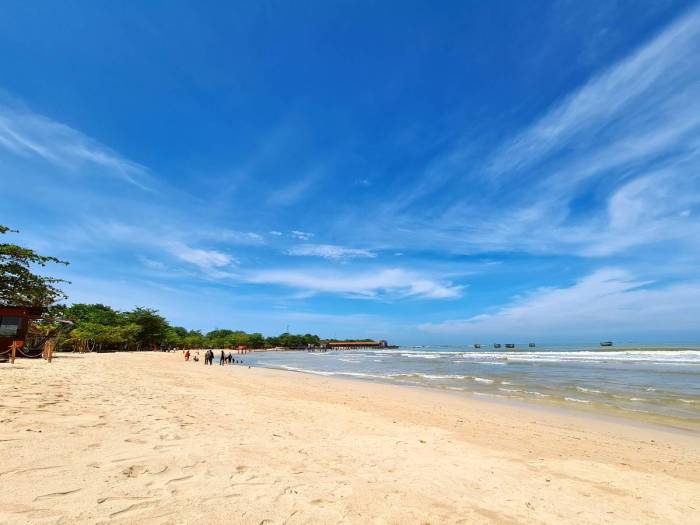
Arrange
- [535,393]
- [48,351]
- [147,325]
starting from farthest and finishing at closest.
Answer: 1. [147,325]
2. [48,351]
3. [535,393]

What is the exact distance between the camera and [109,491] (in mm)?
3395

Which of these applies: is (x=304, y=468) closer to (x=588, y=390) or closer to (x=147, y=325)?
(x=588, y=390)

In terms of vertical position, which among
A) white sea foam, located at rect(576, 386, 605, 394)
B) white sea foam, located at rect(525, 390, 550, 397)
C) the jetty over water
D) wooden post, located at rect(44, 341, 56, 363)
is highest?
the jetty over water

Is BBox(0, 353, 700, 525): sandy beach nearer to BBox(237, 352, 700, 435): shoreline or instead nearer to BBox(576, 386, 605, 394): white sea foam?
BBox(237, 352, 700, 435): shoreline

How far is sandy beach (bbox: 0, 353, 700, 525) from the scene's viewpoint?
3342 mm

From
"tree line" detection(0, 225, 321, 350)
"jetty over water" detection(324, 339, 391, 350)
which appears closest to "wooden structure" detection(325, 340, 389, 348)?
"jetty over water" detection(324, 339, 391, 350)

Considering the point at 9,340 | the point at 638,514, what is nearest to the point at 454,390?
the point at 638,514

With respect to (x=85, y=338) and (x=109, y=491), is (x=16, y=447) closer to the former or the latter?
(x=109, y=491)

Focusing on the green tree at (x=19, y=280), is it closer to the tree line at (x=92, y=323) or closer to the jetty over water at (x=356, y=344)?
the tree line at (x=92, y=323)

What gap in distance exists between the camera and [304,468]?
4.70 m

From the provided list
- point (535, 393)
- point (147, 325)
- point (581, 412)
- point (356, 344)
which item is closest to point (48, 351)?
point (535, 393)

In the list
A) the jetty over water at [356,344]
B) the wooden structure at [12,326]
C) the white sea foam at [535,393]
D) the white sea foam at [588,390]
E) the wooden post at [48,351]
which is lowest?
the white sea foam at [535,393]

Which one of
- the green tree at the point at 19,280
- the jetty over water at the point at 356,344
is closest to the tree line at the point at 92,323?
the green tree at the point at 19,280

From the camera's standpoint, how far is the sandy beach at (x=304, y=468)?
11.0 ft
